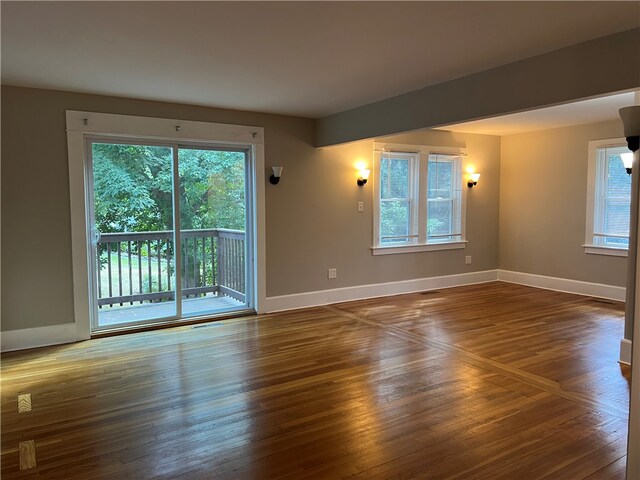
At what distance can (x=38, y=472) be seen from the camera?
2227mm

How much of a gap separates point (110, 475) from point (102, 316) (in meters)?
2.77

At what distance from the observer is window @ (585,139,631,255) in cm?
591

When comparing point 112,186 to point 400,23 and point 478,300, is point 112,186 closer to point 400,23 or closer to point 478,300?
point 400,23

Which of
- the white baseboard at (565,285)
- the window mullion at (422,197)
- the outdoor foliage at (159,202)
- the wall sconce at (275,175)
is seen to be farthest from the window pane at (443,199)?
the outdoor foliage at (159,202)

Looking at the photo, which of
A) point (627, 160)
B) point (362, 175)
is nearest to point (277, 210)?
point (362, 175)

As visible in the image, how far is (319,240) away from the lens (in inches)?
226

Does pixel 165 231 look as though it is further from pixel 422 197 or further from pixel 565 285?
pixel 565 285

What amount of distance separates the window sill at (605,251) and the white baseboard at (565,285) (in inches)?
17.1

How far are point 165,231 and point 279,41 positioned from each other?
2.71 meters

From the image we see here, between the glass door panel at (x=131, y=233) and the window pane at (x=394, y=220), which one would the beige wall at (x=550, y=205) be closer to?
the window pane at (x=394, y=220)

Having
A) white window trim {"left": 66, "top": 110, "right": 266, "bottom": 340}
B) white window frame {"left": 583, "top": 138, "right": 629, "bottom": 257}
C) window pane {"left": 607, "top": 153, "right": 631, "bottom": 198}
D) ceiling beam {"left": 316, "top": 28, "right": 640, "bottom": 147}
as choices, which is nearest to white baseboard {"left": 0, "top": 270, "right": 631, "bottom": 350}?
white window trim {"left": 66, "top": 110, "right": 266, "bottom": 340}

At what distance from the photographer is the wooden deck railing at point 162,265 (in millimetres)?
4668

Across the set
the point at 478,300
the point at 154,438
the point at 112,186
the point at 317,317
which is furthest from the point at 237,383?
the point at 478,300

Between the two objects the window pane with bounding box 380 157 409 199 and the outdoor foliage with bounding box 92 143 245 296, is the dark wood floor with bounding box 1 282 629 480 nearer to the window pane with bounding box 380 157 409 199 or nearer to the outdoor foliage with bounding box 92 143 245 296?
the outdoor foliage with bounding box 92 143 245 296
